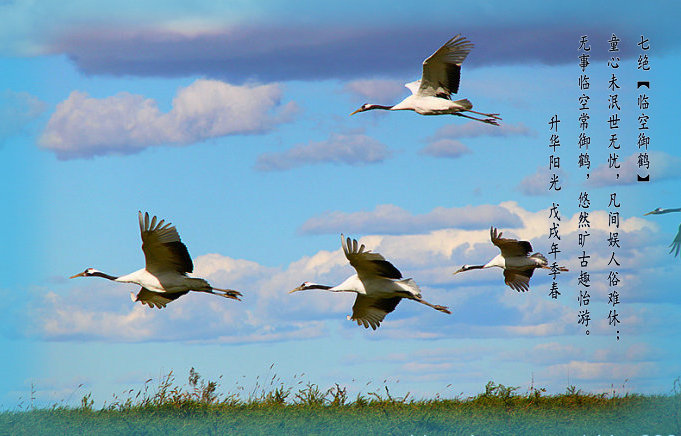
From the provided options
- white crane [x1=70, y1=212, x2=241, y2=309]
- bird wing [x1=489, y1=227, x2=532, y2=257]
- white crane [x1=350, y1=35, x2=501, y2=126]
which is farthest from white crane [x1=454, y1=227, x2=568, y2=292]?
white crane [x1=70, y1=212, x2=241, y2=309]

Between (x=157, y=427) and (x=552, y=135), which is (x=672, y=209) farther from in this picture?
(x=157, y=427)

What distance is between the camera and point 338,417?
49.8 ft

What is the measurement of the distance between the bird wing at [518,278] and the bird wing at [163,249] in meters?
6.16

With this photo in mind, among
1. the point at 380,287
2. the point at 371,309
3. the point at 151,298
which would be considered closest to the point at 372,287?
the point at 380,287

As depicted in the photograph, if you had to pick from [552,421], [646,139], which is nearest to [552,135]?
[646,139]

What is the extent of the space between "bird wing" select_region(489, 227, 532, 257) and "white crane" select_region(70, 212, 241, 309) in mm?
4598

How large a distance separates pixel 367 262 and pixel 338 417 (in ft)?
9.70

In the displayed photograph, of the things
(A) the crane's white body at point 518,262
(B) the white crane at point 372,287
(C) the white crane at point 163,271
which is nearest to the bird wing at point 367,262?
(B) the white crane at point 372,287

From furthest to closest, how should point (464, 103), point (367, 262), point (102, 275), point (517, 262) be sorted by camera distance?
point (517, 262), point (102, 275), point (464, 103), point (367, 262)

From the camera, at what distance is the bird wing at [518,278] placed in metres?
17.3

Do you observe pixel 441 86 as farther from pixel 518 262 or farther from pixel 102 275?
pixel 102 275

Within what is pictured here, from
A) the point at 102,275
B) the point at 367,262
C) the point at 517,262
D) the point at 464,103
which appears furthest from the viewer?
the point at 517,262

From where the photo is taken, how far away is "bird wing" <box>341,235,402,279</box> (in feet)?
43.4

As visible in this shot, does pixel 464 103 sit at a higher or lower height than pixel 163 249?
higher
